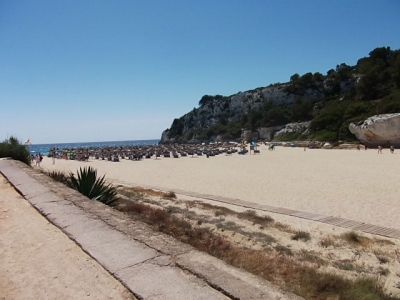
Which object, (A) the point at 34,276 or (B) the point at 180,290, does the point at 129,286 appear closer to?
(B) the point at 180,290

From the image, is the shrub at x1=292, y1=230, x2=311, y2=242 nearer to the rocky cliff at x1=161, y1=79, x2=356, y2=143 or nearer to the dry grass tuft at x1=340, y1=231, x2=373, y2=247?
the dry grass tuft at x1=340, y1=231, x2=373, y2=247

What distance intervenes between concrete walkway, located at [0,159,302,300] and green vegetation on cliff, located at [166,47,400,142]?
1737 inches

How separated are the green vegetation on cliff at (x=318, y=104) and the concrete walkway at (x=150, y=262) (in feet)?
145

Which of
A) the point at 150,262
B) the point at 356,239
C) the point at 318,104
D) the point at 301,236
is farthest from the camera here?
the point at 318,104

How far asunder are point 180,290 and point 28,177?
21.6ft

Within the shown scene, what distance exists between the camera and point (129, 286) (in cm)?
221

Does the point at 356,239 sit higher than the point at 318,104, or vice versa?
the point at 318,104

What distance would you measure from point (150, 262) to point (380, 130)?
39130 millimetres

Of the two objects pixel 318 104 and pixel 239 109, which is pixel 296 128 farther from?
pixel 239 109

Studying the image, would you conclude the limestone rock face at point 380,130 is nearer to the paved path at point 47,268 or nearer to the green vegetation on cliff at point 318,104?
the green vegetation on cliff at point 318,104

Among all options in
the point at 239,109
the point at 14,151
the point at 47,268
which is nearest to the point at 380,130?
the point at 14,151

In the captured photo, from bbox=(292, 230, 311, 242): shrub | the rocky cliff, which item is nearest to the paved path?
bbox=(292, 230, 311, 242): shrub

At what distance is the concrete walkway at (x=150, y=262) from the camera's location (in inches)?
82.3

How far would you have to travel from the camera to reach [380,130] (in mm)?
34719
